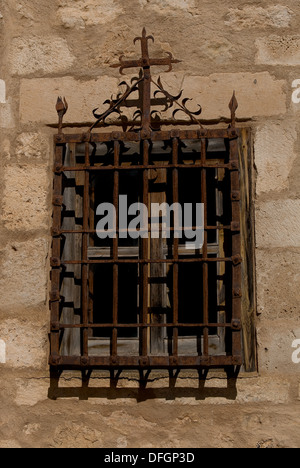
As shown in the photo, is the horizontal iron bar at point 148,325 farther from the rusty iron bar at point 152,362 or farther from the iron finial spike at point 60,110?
the iron finial spike at point 60,110

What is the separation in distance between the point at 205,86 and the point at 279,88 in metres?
0.30

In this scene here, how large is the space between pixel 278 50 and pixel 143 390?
4.85ft

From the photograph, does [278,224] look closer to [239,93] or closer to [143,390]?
[239,93]

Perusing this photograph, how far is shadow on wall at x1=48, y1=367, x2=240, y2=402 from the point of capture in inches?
84.6

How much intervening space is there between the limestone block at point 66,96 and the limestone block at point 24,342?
0.86 metres

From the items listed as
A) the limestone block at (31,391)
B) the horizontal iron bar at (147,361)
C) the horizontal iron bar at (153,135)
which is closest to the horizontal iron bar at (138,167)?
the horizontal iron bar at (153,135)

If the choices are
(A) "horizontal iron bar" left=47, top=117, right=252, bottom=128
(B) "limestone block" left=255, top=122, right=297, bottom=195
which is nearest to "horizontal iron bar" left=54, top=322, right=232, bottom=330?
(B) "limestone block" left=255, top=122, right=297, bottom=195

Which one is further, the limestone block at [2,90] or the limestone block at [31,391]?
the limestone block at [2,90]

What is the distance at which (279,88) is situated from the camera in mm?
2291

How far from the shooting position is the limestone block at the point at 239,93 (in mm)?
2289

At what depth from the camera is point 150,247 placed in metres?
2.30

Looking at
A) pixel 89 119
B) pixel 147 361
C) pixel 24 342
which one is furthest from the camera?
pixel 89 119

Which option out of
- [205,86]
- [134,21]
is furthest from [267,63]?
[134,21]

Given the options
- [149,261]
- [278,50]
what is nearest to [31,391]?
[149,261]
